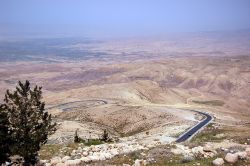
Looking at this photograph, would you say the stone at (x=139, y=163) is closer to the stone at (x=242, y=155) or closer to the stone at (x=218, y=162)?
the stone at (x=218, y=162)

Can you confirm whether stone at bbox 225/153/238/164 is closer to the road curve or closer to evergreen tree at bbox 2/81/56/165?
evergreen tree at bbox 2/81/56/165

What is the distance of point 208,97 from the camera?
162m

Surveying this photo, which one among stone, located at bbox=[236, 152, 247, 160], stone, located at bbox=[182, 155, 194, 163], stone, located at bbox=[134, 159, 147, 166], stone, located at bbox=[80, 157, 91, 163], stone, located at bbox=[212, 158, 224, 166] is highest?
stone, located at bbox=[236, 152, 247, 160]

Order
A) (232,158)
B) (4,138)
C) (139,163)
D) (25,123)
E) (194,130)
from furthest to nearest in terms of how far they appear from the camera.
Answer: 1. (194,130)
2. (25,123)
3. (139,163)
4. (4,138)
5. (232,158)

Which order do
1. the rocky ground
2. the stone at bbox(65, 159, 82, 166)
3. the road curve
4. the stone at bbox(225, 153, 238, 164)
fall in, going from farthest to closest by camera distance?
the road curve < the rocky ground < the stone at bbox(65, 159, 82, 166) < the stone at bbox(225, 153, 238, 164)

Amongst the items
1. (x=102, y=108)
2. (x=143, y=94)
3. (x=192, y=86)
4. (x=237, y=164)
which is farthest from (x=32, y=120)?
(x=192, y=86)

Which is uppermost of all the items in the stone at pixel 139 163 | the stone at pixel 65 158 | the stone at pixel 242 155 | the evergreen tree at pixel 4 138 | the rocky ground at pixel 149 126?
the evergreen tree at pixel 4 138

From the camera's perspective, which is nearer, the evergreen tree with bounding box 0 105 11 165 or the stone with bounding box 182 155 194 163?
the stone with bounding box 182 155 194 163

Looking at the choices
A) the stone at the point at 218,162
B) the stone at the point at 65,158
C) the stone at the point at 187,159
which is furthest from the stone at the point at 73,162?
the stone at the point at 218,162

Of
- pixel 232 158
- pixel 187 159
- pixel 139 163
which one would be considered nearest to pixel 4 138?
pixel 139 163

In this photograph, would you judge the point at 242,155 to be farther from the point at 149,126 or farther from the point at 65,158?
the point at 149,126

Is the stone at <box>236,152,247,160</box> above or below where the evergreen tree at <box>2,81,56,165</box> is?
below

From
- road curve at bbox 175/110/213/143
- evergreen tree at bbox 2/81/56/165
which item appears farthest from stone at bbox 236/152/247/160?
road curve at bbox 175/110/213/143

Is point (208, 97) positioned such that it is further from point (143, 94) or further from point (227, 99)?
→ point (143, 94)
